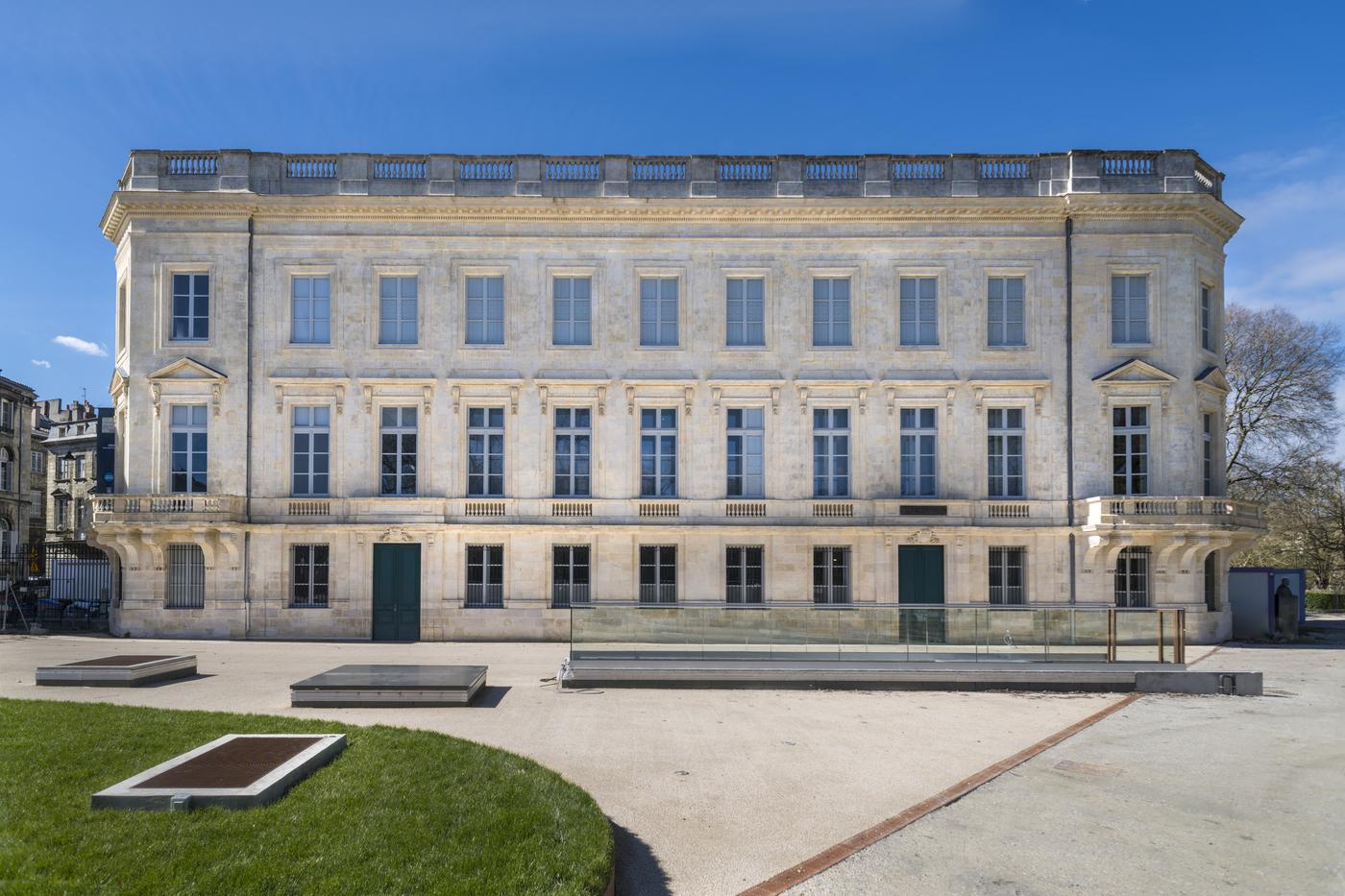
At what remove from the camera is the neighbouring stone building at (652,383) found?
2944 centimetres

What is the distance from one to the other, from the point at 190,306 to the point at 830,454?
2264 cm

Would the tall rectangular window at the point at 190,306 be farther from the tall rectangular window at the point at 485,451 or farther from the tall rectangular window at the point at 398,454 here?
the tall rectangular window at the point at 485,451

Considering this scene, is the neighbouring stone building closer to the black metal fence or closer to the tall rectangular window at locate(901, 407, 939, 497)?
the tall rectangular window at locate(901, 407, 939, 497)

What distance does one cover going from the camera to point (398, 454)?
29906 millimetres

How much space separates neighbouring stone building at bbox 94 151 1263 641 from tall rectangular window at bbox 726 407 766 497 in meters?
0.10

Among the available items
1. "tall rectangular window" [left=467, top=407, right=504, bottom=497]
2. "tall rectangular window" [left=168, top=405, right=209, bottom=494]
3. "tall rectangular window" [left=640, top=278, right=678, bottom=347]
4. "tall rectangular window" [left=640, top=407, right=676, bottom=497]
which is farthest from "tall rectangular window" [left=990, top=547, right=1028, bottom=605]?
"tall rectangular window" [left=168, top=405, right=209, bottom=494]

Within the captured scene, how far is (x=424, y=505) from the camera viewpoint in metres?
29.4

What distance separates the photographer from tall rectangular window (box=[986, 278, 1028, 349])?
100ft

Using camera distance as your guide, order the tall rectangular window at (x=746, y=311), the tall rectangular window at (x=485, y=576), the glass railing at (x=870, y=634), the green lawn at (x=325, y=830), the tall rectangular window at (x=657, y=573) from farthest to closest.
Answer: the tall rectangular window at (x=746, y=311)
the tall rectangular window at (x=657, y=573)
the tall rectangular window at (x=485, y=576)
the glass railing at (x=870, y=634)
the green lawn at (x=325, y=830)

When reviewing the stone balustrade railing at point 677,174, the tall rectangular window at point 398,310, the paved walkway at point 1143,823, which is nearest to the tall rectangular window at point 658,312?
the stone balustrade railing at point 677,174

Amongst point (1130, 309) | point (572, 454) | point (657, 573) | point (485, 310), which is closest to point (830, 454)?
point (657, 573)

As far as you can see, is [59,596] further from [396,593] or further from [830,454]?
[830,454]

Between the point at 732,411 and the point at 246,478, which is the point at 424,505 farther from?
the point at 732,411

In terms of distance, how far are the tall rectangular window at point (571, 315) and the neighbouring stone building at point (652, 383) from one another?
0.46 feet
